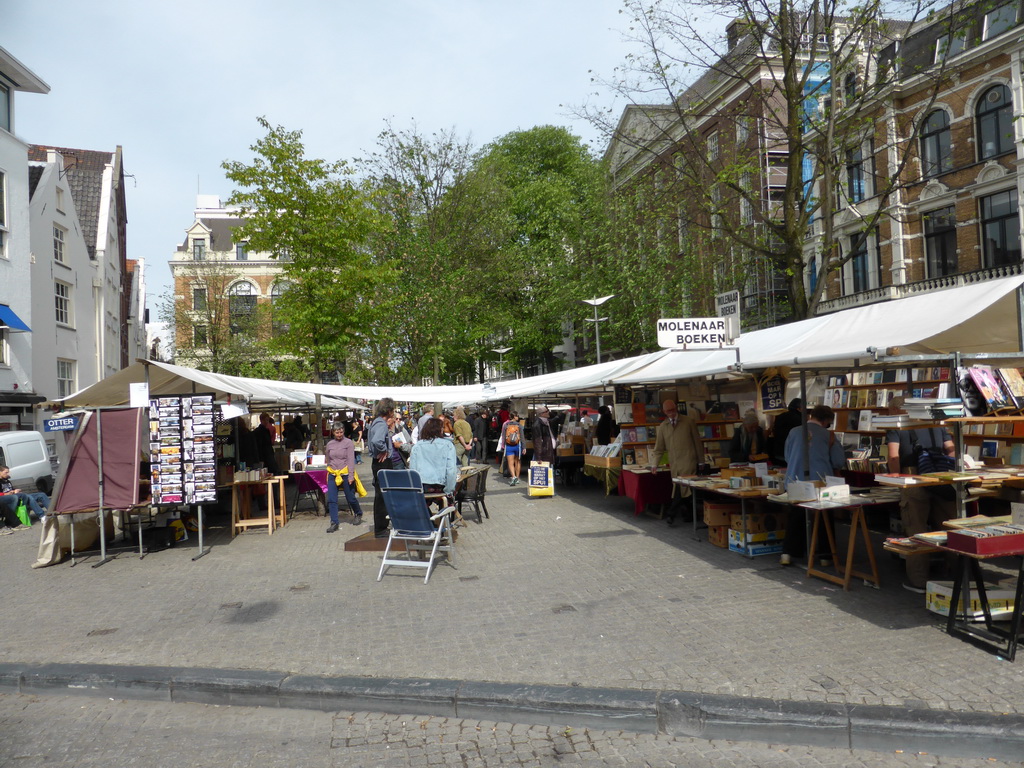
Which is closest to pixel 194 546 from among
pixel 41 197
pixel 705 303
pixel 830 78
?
pixel 830 78

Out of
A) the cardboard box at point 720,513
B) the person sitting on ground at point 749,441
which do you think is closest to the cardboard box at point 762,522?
the cardboard box at point 720,513

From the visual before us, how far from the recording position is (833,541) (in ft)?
24.3

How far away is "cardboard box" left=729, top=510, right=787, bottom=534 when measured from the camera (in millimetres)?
8438

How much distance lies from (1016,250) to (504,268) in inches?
719

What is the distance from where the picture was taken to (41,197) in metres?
22.4

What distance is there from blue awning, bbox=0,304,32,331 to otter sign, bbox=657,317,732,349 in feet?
57.9

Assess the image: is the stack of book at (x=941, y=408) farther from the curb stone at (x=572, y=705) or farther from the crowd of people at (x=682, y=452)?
the curb stone at (x=572, y=705)

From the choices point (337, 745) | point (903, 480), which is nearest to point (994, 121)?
point (903, 480)

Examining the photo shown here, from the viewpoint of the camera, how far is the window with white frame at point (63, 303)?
24094 millimetres

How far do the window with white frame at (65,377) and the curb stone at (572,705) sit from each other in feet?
70.4

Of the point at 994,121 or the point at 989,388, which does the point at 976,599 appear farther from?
the point at 994,121

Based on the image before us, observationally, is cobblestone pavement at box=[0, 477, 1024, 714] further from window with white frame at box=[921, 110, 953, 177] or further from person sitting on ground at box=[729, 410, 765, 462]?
window with white frame at box=[921, 110, 953, 177]

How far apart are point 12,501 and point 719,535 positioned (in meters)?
12.3

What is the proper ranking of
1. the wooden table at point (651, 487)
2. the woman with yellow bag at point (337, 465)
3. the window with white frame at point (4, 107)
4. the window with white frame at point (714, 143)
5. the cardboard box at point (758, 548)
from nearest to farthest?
the cardboard box at point (758, 548) → the wooden table at point (651, 487) → the woman with yellow bag at point (337, 465) → the window with white frame at point (714, 143) → the window with white frame at point (4, 107)
